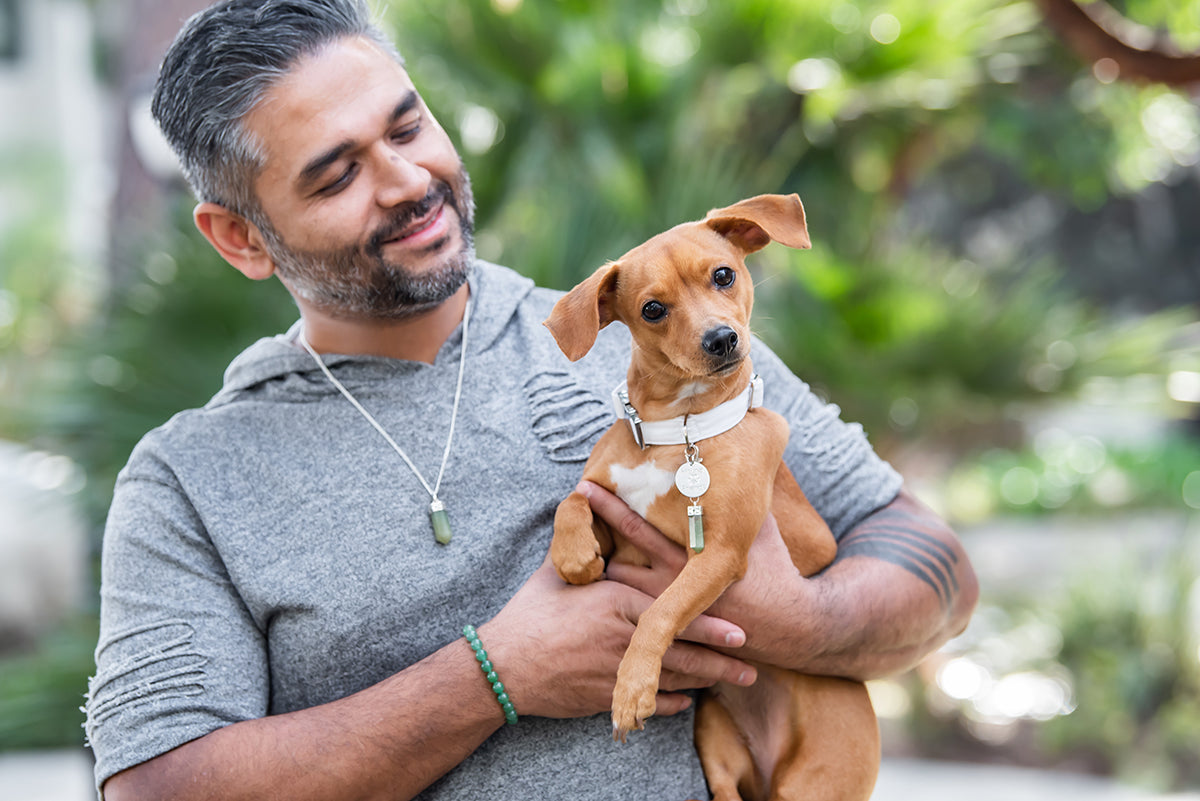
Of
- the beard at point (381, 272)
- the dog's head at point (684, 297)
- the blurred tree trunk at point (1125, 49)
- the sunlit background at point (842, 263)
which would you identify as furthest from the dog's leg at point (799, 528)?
the blurred tree trunk at point (1125, 49)

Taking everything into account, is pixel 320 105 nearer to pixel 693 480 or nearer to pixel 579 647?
pixel 693 480

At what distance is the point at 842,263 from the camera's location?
14.2 ft

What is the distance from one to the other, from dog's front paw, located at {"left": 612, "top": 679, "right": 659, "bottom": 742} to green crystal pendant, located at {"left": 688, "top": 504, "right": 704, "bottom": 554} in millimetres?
233

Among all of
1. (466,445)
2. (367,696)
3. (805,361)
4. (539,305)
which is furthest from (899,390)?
(367,696)

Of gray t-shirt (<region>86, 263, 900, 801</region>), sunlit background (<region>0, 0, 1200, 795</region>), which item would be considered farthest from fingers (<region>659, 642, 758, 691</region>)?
sunlit background (<region>0, 0, 1200, 795</region>)

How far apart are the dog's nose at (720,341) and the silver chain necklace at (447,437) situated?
22.4 inches

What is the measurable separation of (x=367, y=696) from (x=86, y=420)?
272 centimetres

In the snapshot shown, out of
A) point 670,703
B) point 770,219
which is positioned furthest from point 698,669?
point 770,219

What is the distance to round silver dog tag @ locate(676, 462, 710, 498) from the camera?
169cm

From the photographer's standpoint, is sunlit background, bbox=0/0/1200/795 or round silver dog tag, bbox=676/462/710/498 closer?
round silver dog tag, bbox=676/462/710/498

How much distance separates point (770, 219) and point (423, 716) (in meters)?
1.04

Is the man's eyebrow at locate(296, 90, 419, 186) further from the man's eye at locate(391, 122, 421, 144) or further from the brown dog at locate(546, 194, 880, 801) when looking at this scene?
the brown dog at locate(546, 194, 880, 801)

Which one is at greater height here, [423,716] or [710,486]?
[710,486]

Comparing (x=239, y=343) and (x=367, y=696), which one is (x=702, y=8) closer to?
Answer: (x=239, y=343)
